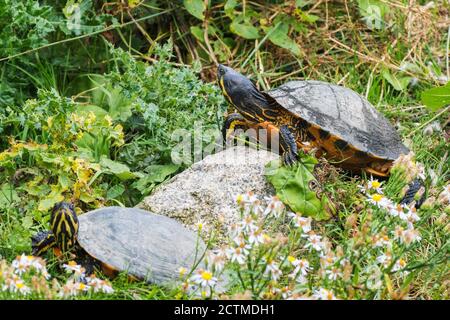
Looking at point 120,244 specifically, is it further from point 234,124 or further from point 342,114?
point 342,114

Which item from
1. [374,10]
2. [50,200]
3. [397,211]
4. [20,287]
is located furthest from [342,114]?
[20,287]

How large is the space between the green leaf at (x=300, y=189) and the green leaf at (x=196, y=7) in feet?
5.89

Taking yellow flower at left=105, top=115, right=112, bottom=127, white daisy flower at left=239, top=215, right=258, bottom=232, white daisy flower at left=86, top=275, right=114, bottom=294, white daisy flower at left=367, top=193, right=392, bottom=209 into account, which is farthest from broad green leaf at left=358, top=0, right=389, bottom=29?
white daisy flower at left=86, top=275, right=114, bottom=294

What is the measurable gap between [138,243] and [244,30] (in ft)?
8.08

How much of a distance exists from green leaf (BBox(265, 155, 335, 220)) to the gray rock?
10 cm

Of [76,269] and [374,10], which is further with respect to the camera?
[374,10]

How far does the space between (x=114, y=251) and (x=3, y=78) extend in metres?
2.04

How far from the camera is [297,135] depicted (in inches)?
166

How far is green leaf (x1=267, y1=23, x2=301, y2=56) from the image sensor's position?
18.0ft

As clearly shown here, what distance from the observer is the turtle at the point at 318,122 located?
4152 millimetres

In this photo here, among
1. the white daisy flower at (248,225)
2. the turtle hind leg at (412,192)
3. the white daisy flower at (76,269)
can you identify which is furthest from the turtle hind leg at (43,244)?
the turtle hind leg at (412,192)

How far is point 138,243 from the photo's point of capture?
11.3 feet

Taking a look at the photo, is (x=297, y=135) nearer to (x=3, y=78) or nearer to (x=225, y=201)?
(x=225, y=201)

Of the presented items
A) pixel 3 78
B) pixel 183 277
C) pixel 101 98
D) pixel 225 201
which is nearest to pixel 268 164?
pixel 225 201
